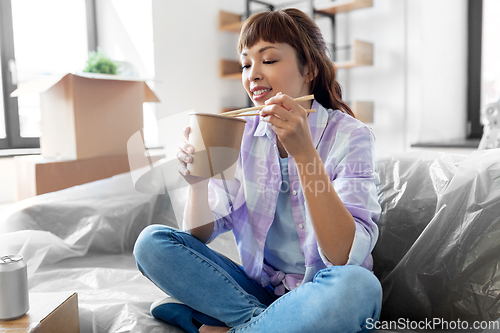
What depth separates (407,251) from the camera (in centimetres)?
95

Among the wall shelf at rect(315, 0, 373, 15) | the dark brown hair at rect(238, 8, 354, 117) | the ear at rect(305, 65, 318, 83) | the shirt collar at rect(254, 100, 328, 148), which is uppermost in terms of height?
the wall shelf at rect(315, 0, 373, 15)

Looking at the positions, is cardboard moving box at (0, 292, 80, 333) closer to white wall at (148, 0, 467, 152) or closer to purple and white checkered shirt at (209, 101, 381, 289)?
purple and white checkered shirt at (209, 101, 381, 289)

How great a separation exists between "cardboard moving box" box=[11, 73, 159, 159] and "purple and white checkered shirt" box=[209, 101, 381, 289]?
865mm

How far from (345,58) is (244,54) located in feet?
6.30

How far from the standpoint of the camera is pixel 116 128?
1.71m

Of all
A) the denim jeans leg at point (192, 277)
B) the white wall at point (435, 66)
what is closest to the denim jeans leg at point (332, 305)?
the denim jeans leg at point (192, 277)

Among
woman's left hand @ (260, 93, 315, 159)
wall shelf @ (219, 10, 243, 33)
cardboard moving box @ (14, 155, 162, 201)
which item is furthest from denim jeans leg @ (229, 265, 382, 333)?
wall shelf @ (219, 10, 243, 33)

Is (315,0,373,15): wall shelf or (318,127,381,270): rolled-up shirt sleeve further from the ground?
(315,0,373,15): wall shelf

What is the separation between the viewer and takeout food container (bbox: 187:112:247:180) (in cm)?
67

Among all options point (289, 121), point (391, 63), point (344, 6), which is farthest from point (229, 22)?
point (289, 121)

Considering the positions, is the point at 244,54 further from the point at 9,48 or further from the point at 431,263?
the point at 9,48

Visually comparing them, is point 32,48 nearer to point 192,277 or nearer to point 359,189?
point 192,277

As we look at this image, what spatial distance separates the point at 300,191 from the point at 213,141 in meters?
0.26

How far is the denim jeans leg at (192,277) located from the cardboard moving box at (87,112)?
0.87m
